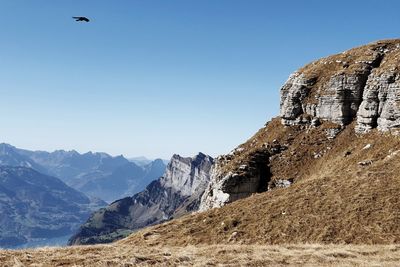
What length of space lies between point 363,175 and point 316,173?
13.3 m

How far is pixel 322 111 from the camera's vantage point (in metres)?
68.4

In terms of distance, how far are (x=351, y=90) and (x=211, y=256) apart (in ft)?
160

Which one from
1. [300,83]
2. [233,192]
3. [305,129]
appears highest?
[300,83]

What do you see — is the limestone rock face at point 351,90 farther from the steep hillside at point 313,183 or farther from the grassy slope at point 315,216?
the grassy slope at point 315,216

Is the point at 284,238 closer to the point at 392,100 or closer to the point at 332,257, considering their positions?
the point at 332,257

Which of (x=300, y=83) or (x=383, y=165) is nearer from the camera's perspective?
(x=383, y=165)

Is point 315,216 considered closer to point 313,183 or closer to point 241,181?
point 313,183

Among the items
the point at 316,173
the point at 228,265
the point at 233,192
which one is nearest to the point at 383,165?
the point at 316,173

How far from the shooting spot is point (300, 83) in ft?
242

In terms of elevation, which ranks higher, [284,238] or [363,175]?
[363,175]

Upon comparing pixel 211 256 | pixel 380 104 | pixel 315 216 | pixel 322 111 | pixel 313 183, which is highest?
pixel 322 111

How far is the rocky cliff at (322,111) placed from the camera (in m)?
60.1

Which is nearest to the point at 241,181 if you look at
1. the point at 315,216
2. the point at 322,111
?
the point at 322,111

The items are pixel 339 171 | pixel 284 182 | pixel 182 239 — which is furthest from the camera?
pixel 284 182
